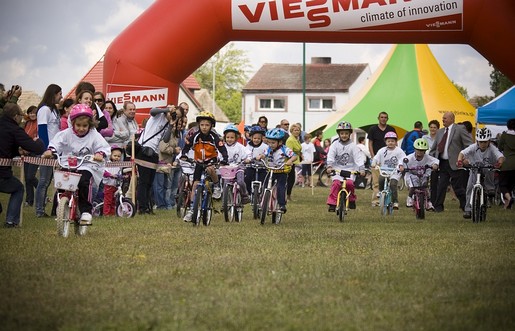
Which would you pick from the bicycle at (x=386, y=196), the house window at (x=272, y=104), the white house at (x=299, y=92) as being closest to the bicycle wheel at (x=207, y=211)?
the bicycle at (x=386, y=196)

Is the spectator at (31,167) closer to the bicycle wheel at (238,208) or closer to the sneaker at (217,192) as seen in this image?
the sneaker at (217,192)

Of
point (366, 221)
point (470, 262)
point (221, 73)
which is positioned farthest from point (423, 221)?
point (221, 73)

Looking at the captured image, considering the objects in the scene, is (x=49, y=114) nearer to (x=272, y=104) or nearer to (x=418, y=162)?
(x=418, y=162)

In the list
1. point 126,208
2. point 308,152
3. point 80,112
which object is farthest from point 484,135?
point 308,152

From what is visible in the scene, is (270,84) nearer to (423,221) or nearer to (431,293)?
(423,221)

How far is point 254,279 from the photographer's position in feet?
28.6

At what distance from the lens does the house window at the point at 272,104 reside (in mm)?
91812

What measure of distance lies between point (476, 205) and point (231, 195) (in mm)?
4152

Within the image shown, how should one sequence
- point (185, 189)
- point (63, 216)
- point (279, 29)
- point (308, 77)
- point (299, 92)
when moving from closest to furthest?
point (63, 216), point (185, 189), point (279, 29), point (299, 92), point (308, 77)

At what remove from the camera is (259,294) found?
7.86 meters

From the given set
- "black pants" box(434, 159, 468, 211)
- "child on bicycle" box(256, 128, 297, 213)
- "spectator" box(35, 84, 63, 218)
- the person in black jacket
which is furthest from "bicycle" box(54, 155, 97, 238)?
"black pants" box(434, 159, 468, 211)

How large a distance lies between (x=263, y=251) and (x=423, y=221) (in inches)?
259

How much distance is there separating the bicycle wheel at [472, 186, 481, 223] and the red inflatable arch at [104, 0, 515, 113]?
3099mm

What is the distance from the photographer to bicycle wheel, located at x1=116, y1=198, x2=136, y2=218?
16.4 m
